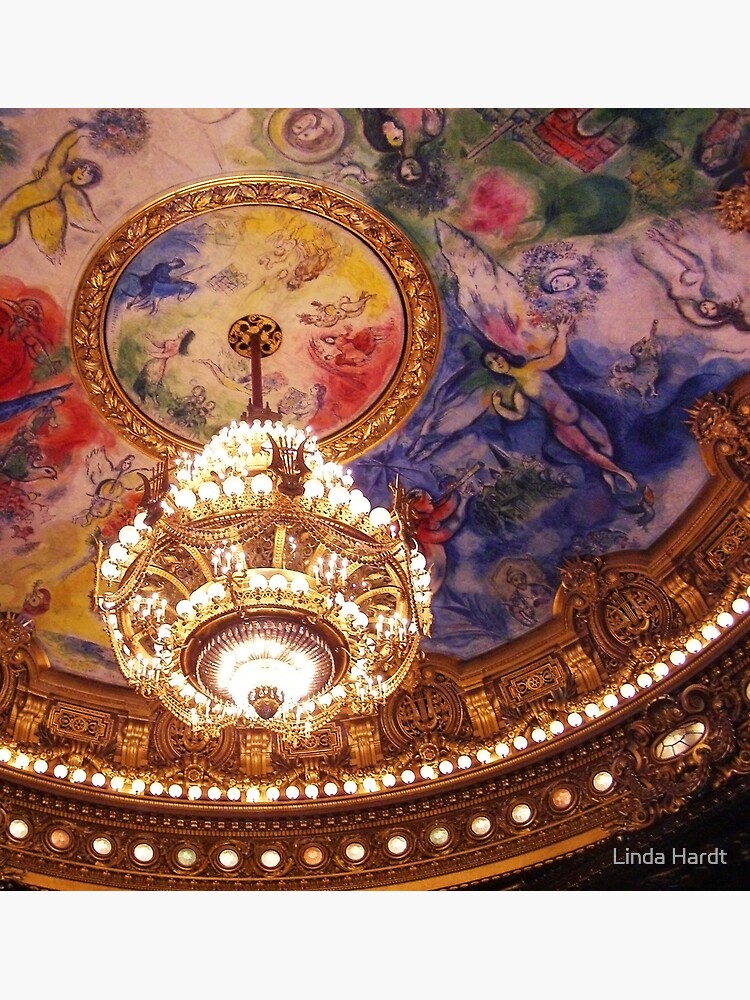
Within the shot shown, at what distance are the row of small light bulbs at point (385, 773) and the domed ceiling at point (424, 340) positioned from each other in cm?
14

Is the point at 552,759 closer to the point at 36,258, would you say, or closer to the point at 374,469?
the point at 374,469

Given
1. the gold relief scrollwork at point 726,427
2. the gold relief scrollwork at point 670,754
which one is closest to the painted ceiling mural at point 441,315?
the gold relief scrollwork at point 726,427

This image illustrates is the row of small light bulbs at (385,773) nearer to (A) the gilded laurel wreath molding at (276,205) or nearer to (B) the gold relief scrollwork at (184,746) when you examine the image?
(B) the gold relief scrollwork at (184,746)

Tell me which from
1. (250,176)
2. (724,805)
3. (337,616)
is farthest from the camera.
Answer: (724,805)

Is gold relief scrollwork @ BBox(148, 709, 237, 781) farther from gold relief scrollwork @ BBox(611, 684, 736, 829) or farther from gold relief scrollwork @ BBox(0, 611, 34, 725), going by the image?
gold relief scrollwork @ BBox(611, 684, 736, 829)

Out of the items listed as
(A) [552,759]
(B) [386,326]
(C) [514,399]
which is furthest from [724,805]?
(B) [386,326]

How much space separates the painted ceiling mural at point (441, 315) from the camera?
11266 mm

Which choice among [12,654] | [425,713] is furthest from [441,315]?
[12,654]

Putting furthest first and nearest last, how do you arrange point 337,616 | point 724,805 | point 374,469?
1. point 374,469
2. point 724,805
3. point 337,616

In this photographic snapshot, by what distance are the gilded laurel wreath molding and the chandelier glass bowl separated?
1206mm

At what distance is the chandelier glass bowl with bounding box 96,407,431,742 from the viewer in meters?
10.0

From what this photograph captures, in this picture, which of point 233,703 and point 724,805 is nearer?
point 233,703

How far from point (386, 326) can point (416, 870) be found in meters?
4.93

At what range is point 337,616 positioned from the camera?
10.2 meters
